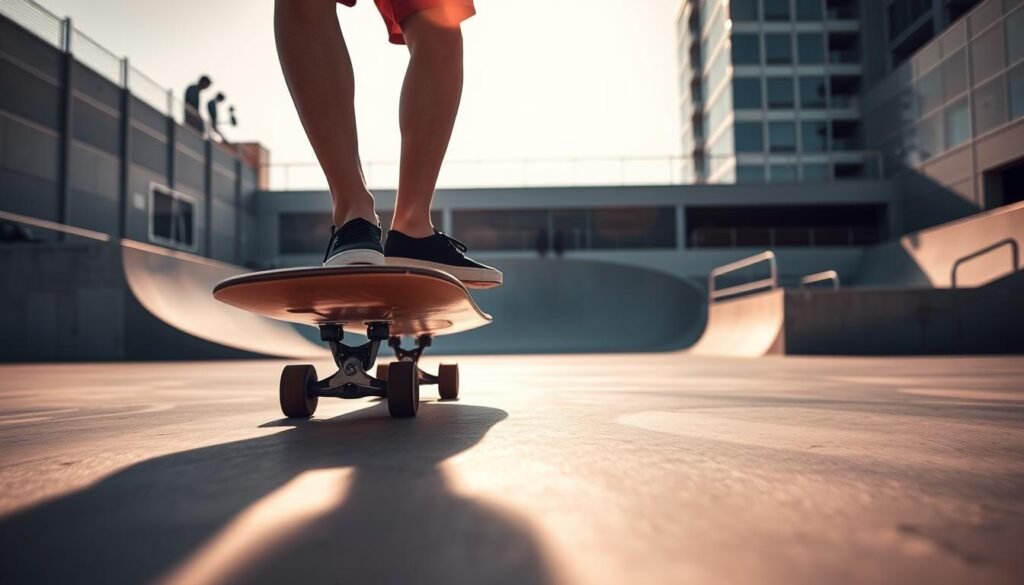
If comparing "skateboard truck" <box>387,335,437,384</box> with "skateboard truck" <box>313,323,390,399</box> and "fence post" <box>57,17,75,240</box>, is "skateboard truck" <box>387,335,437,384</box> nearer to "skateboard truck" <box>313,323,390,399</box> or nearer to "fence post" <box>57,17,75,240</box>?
"skateboard truck" <box>313,323,390,399</box>

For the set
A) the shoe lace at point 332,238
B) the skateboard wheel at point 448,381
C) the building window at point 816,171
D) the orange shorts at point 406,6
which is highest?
the building window at point 816,171

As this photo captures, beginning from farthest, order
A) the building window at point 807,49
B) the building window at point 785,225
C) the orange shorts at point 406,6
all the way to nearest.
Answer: the building window at point 807,49, the building window at point 785,225, the orange shorts at point 406,6

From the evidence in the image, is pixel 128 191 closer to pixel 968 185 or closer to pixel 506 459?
pixel 506 459

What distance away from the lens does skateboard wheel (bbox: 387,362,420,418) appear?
5.06 ft

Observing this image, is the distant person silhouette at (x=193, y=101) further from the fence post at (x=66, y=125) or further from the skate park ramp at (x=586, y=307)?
the skate park ramp at (x=586, y=307)

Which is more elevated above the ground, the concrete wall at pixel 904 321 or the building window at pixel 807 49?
the building window at pixel 807 49

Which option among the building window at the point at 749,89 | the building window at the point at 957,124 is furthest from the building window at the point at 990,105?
the building window at the point at 749,89

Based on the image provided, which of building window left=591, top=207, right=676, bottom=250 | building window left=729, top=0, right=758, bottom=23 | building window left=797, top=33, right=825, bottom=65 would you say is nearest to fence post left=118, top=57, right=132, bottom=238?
building window left=591, top=207, right=676, bottom=250

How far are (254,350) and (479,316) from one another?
20.6 ft

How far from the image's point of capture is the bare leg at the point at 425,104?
183 cm

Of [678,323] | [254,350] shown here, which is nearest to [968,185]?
[678,323]

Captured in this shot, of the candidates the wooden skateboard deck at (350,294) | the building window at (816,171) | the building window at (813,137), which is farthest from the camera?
the building window at (813,137)

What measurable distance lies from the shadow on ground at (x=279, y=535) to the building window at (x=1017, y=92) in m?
20.9

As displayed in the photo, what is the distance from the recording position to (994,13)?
17203mm
